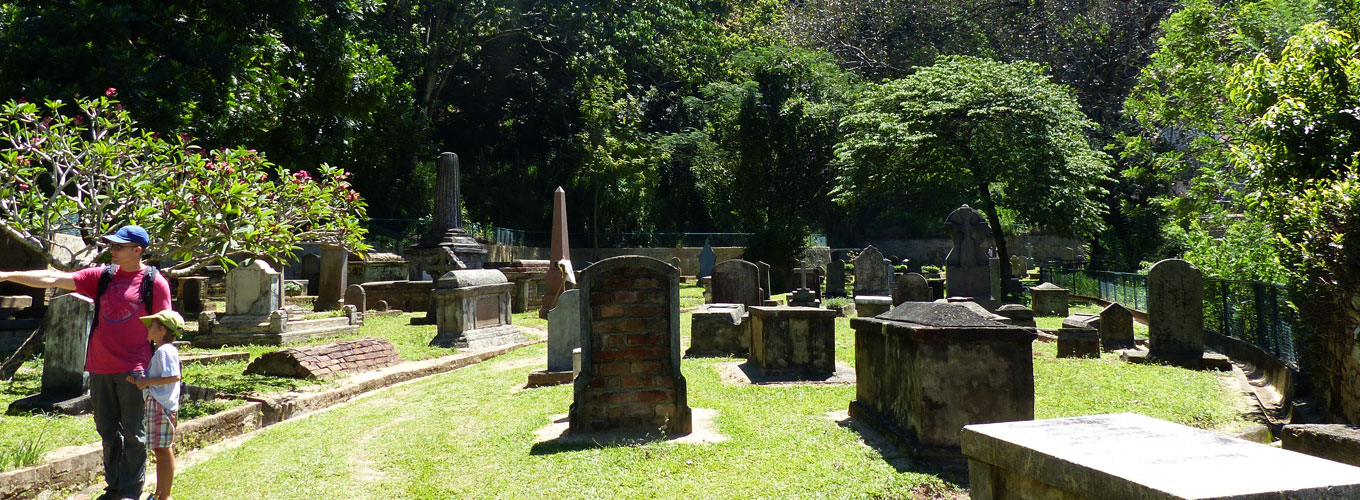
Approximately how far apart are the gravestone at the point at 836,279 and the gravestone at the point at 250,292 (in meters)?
15.0

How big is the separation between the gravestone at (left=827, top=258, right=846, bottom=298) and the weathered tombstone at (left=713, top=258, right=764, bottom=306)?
7698 millimetres

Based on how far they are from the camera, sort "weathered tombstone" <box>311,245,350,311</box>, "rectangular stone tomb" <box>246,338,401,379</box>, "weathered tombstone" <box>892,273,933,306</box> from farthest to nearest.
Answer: "weathered tombstone" <box>311,245,350,311</box> → "weathered tombstone" <box>892,273,933,306</box> → "rectangular stone tomb" <box>246,338,401,379</box>

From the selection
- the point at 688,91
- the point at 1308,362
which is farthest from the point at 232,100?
the point at 688,91

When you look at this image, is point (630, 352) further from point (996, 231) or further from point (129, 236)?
point (996, 231)

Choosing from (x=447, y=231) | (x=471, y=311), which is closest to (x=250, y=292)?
(x=471, y=311)

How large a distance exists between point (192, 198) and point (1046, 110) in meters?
23.1

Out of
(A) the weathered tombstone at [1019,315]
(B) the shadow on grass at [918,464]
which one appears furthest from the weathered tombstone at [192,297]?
(A) the weathered tombstone at [1019,315]

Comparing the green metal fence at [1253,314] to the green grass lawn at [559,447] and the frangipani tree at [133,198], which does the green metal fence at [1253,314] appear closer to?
the green grass lawn at [559,447]

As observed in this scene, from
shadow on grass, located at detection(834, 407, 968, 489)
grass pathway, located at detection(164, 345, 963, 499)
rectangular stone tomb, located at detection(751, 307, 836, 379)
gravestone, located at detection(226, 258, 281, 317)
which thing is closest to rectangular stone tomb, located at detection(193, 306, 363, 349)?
gravestone, located at detection(226, 258, 281, 317)

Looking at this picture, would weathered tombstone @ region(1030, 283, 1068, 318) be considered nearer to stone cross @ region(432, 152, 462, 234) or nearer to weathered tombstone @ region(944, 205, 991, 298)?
weathered tombstone @ region(944, 205, 991, 298)

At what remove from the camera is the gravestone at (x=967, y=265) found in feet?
53.2

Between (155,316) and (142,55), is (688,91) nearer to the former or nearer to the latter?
(142,55)

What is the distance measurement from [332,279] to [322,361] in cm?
945

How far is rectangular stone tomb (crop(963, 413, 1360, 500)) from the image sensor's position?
215 cm
